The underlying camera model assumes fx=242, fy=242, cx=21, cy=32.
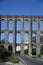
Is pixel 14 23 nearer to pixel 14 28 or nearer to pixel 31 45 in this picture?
Result: pixel 14 28

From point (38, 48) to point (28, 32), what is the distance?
6379 millimetres

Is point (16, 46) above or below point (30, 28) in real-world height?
below

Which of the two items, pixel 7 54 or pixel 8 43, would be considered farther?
pixel 8 43

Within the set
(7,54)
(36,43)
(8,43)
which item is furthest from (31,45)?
(7,54)

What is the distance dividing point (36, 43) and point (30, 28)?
5.47 m

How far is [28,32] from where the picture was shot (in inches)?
3219

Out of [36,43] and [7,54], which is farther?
[36,43]

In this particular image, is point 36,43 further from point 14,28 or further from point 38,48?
point 14,28

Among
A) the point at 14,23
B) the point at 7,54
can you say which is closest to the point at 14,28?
the point at 14,23

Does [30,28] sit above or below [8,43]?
above

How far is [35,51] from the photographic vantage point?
83750 mm

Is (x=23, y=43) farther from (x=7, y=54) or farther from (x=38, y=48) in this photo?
(x=7, y=54)

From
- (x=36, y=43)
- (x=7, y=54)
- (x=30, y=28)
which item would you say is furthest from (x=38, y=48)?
(x=7, y=54)

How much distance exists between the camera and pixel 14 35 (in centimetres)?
8225
